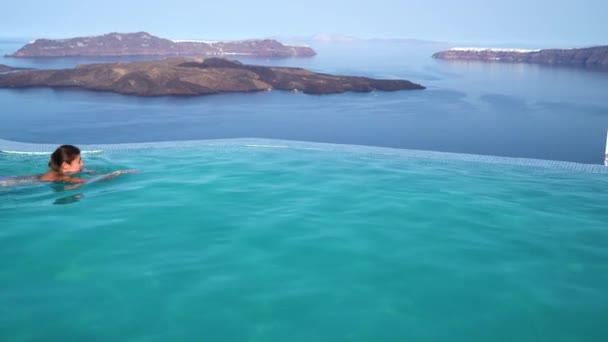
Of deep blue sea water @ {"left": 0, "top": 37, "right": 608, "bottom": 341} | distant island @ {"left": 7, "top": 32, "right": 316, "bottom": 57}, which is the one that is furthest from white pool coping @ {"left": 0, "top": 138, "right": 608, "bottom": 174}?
distant island @ {"left": 7, "top": 32, "right": 316, "bottom": 57}

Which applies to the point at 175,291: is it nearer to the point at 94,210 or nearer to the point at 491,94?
the point at 94,210

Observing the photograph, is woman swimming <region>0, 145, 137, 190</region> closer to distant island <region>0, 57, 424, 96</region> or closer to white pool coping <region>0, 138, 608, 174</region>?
white pool coping <region>0, 138, 608, 174</region>

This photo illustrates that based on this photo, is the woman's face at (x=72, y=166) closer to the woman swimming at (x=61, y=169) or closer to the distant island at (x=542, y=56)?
the woman swimming at (x=61, y=169)

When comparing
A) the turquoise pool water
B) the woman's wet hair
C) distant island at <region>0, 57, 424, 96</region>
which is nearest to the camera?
Answer: the turquoise pool water

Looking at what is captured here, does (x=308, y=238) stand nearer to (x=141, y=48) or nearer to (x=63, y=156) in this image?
(x=63, y=156)

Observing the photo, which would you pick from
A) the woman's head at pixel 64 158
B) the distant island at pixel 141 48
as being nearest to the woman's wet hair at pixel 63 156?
the woman's head at pixel 64 158
